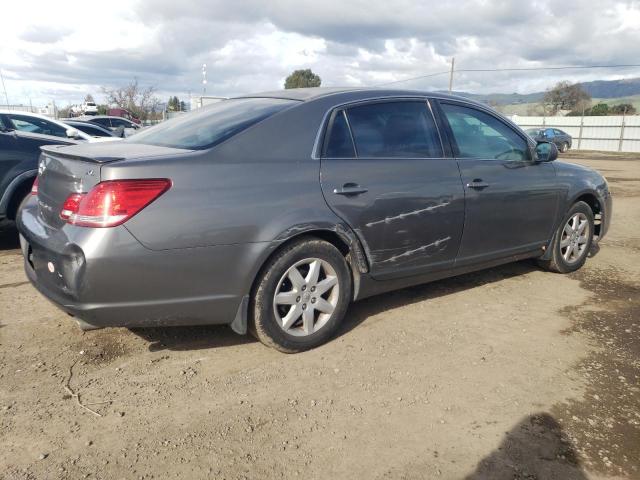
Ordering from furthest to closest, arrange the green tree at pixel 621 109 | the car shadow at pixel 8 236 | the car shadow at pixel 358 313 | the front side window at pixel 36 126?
the green tree at pixel 621 109 → the front side window at pixel 36 126 → the car shadow at pixel 8 236 → the car shadow at pixel 358 313

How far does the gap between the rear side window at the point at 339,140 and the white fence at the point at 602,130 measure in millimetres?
36967

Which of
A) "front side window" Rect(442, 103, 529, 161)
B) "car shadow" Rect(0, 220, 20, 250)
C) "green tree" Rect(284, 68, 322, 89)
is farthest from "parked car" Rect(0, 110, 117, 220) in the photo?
"green tree" Rect(284, 68, 322, 89)

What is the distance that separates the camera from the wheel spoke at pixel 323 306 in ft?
11.2

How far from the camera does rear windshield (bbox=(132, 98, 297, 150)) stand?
326cm

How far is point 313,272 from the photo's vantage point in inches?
132

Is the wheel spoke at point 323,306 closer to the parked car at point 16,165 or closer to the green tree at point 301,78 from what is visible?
the parked car at point 16,165

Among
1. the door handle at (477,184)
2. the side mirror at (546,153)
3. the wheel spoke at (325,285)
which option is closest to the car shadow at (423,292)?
the wheel spoke at (325,285)

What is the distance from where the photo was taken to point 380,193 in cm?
356

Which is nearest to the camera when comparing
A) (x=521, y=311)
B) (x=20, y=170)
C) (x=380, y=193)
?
(x=380, y=193)

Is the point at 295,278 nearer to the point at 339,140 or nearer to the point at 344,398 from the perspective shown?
the point at 344,398

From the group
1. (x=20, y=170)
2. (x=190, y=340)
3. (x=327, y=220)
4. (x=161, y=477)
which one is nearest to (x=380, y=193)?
(x=327, y=220)

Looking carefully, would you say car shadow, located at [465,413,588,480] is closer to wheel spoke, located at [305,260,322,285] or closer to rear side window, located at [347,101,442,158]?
wheel spoke, located at [305,260,322,285]

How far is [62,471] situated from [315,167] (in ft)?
6.83

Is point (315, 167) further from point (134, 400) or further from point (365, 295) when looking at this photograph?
point (134, 400)
